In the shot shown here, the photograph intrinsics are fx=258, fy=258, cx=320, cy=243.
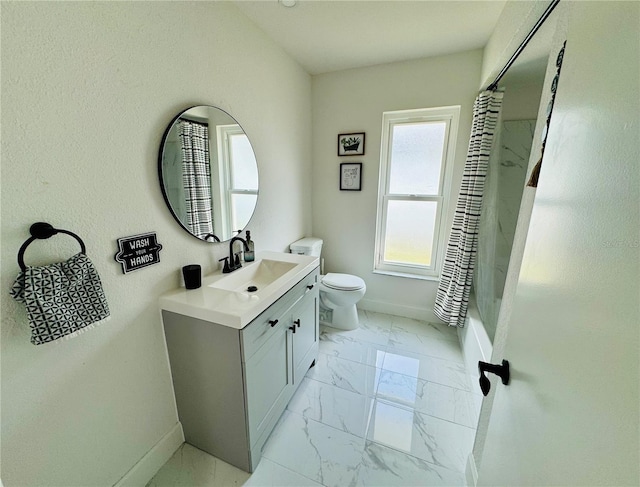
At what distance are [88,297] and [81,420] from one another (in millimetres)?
525

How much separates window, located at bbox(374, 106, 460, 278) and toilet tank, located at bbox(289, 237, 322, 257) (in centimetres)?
67

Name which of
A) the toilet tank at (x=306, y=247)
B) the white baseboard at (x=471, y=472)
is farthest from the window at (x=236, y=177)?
the white baseboard at (x=471, y=472)

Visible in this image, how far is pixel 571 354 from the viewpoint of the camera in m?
0.44

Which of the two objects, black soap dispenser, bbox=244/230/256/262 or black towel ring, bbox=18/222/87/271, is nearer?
black towel ring, bbox=18/222/87/271

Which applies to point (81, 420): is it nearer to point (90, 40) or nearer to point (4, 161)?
point (4, 161)

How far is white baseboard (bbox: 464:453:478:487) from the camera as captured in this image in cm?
120

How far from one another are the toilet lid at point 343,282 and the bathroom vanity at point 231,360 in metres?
0.84

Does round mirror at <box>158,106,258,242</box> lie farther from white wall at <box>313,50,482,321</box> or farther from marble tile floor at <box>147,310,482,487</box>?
marble tile floor at <box>147,310,482,487</box>

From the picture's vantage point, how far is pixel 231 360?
3.83ft

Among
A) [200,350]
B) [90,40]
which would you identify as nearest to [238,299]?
[200,350]

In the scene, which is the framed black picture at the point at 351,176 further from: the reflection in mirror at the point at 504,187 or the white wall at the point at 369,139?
the reflection in mirror at the point at 504,187

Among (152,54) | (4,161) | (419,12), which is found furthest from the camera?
(419,12)

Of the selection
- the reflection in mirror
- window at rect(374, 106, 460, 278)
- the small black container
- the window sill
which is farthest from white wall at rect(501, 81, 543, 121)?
the small black container

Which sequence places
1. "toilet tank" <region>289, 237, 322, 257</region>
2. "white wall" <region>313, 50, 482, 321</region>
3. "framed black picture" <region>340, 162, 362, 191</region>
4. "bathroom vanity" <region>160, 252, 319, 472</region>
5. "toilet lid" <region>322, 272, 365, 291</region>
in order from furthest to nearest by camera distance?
"framed black picture" <region>340, 162, 362, 191</region>
"toilet tank" <region>289, 237, 322, 257</region>
"toilet lid" <region>322, 272, 365, 291</region>
"white wall" <region>313, 50, 482, 321</region>
"bathroom vanity" <region>160, 252, 319, 472</region>
